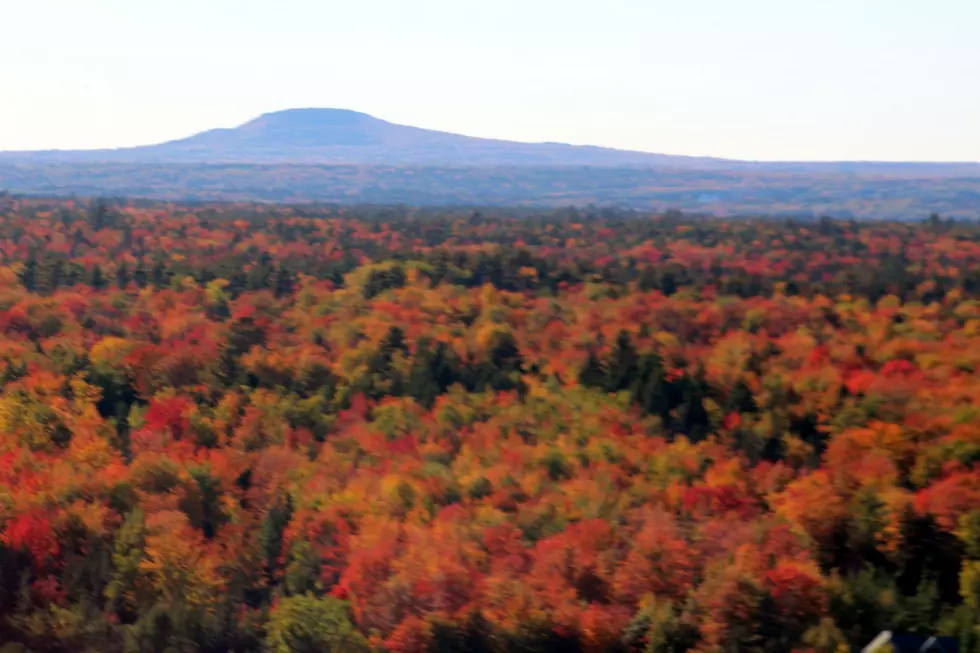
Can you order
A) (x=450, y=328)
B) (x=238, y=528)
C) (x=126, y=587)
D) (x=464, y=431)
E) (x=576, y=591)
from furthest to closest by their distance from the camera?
1. (x=450, y=328)
2. (x=464, y=431)
3. (x=238, y=528)
4. (x=126, y=587)
5. (x=576, y=591)

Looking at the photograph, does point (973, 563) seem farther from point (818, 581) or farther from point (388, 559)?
Result: point (388, 559)

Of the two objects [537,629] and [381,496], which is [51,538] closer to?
[381,496]

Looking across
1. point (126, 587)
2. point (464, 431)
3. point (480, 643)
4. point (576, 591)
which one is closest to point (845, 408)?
point (464, 431)

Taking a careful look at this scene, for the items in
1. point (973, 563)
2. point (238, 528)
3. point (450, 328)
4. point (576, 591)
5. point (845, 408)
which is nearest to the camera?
point (973, 563)

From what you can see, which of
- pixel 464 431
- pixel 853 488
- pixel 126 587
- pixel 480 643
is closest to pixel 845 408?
pixel 853 488

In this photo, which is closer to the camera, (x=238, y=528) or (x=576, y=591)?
(x=576, y=591)

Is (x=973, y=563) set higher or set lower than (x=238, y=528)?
higher
